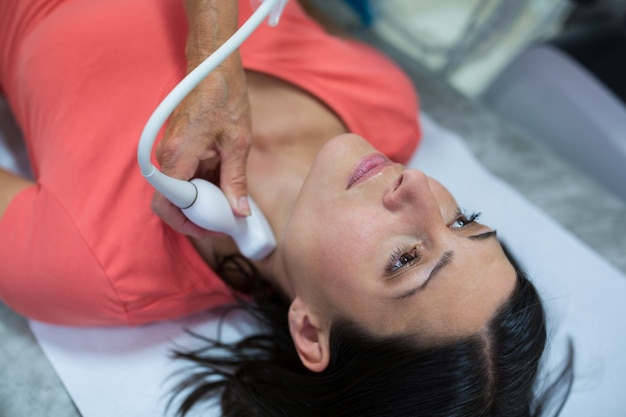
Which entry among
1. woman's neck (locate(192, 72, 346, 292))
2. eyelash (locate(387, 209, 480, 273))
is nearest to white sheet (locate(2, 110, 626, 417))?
woman's neck (locate(192, 72, 346, 292))

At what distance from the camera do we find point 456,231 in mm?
829

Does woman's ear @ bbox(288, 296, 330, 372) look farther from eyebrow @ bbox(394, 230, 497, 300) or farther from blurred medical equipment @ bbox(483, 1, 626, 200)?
blurred medical equipment @ bbox(483, 1, 626, 200)

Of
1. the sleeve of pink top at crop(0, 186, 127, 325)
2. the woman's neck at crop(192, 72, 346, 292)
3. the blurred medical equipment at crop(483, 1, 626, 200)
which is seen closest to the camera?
the sleeve of pink top at crop(0, 186, 127, 325)

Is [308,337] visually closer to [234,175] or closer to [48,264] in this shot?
[234,175]

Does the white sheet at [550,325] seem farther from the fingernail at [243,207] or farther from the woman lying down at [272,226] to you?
the fingernail at [243,207]

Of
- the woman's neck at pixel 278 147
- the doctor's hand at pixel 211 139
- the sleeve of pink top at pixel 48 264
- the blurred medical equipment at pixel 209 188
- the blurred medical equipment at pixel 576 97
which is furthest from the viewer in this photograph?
the blurred medical equipment at pixel 576 97

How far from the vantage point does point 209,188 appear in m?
0.77

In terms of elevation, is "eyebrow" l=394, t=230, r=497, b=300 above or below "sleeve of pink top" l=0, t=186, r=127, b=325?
above

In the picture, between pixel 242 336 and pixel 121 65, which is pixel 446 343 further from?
pixel 121 65

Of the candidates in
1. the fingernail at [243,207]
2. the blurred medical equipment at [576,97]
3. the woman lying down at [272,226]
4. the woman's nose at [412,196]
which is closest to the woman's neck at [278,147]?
the woman lying down at [272,226]

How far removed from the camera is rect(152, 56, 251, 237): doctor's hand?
770 millimetres

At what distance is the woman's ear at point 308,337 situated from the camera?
87 centimetres

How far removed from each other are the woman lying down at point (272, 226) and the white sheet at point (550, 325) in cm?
5

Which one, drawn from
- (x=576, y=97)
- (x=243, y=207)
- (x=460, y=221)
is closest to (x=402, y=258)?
(x=460, y=221)
